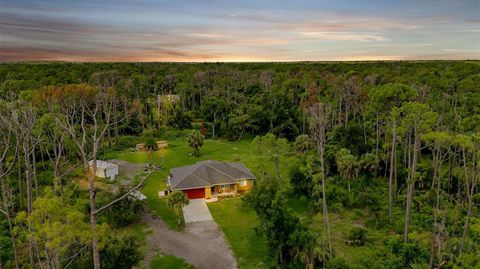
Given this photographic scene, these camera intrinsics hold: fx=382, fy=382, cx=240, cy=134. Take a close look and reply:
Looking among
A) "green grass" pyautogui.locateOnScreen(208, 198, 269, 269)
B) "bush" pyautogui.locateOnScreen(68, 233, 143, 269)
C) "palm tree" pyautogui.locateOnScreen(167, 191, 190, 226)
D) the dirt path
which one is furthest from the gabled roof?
"bush" pyautogui.locateOnScreen(68, 233, 143, 269)

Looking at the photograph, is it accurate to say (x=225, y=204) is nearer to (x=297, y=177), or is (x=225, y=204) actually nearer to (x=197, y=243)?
(x=297, y=177)

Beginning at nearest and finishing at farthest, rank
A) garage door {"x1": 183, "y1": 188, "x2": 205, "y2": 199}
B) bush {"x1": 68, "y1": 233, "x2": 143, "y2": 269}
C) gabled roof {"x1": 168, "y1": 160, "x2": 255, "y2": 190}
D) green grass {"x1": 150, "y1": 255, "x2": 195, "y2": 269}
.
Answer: bush {"x1": 68, "y1": 233, "x2": 143, "y2": 269} → green grass {"x1": 150, "y1": 255, "x2": 195, "y2": 269} → gabled roof {"x1": 168, "y1": 160, "x2": 255, "y2": 190} → garage door {"x1": 183, "y1": 188, "x2": 205, "y2": 199}

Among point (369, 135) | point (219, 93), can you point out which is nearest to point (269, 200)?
point (369, 135)

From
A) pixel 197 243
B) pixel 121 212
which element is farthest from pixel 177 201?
pixel 121 212

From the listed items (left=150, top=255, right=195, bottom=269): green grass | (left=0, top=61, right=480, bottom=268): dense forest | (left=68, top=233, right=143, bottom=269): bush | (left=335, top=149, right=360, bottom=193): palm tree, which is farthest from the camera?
(left=335, top=149, right=360, bottom=193): palm tree

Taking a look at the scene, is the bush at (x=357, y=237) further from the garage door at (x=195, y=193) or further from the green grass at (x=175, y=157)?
the green grass at (x=175, y=157)

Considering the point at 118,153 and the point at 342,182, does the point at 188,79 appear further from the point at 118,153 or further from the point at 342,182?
the point at 342,182

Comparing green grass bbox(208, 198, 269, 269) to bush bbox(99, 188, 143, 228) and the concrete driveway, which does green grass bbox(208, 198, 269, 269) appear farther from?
bush bbox(99, 188, 143, 228)
